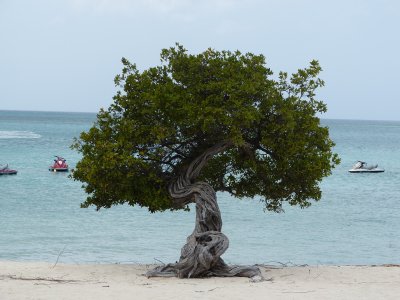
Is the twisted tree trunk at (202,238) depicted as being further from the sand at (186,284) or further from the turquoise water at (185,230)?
the turquoise water at (185,230)

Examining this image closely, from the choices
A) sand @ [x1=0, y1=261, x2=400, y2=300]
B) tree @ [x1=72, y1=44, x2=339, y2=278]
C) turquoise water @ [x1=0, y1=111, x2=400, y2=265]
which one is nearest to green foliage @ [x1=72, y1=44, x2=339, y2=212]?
tree @ [x1=72, y1=44, x2=339, y2=278]

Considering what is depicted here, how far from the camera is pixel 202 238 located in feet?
56.4

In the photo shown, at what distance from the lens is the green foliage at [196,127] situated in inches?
656

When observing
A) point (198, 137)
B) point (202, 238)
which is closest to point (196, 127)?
point (198, 137)

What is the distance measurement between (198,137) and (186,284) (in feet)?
11.7

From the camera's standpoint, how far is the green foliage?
16672 mm

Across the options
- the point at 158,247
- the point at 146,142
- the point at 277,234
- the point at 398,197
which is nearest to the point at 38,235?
the point at 158,247

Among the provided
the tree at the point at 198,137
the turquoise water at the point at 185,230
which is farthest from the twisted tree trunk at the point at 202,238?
the turquoise water at the point at 185,230

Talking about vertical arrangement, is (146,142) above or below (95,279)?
above

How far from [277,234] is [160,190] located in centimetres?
1485

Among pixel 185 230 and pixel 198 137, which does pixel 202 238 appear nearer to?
pixel 198 137

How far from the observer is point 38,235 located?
30.9m

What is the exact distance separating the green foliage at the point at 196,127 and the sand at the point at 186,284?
6.23 ft

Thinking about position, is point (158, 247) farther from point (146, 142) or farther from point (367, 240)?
point (146, 142)
